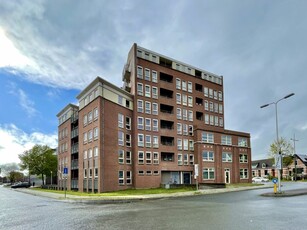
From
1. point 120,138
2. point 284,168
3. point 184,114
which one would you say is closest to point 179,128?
point 184,114

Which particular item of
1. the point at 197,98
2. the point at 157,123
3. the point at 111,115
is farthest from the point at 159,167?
the point at 197,98

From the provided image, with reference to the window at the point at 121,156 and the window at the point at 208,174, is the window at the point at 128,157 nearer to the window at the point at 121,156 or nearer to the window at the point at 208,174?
the window at the point at 121,156

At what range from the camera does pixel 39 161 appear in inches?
3169

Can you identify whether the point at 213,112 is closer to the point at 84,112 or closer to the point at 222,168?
the point at 222,168

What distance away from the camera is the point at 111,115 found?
4444cm

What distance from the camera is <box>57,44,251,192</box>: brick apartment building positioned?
145ft

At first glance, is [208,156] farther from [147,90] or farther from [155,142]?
[147,90]

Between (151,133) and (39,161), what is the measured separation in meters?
42.1

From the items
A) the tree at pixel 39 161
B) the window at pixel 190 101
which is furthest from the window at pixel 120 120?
the tree at pixel 39 161

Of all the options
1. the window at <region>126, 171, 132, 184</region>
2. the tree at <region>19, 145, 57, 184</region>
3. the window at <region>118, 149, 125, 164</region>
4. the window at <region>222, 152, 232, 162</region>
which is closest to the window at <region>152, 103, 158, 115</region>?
the window at <region>118, 149, 125, 164</region>

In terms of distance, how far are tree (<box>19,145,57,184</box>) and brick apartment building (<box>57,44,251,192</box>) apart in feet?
50.4

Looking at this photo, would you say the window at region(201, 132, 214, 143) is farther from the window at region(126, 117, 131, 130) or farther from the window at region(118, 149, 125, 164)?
the window at region(118, 149, 125, 164)

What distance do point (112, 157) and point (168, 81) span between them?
1935 cm

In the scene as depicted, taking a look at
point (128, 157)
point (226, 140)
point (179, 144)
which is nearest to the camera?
point (128, 157)
